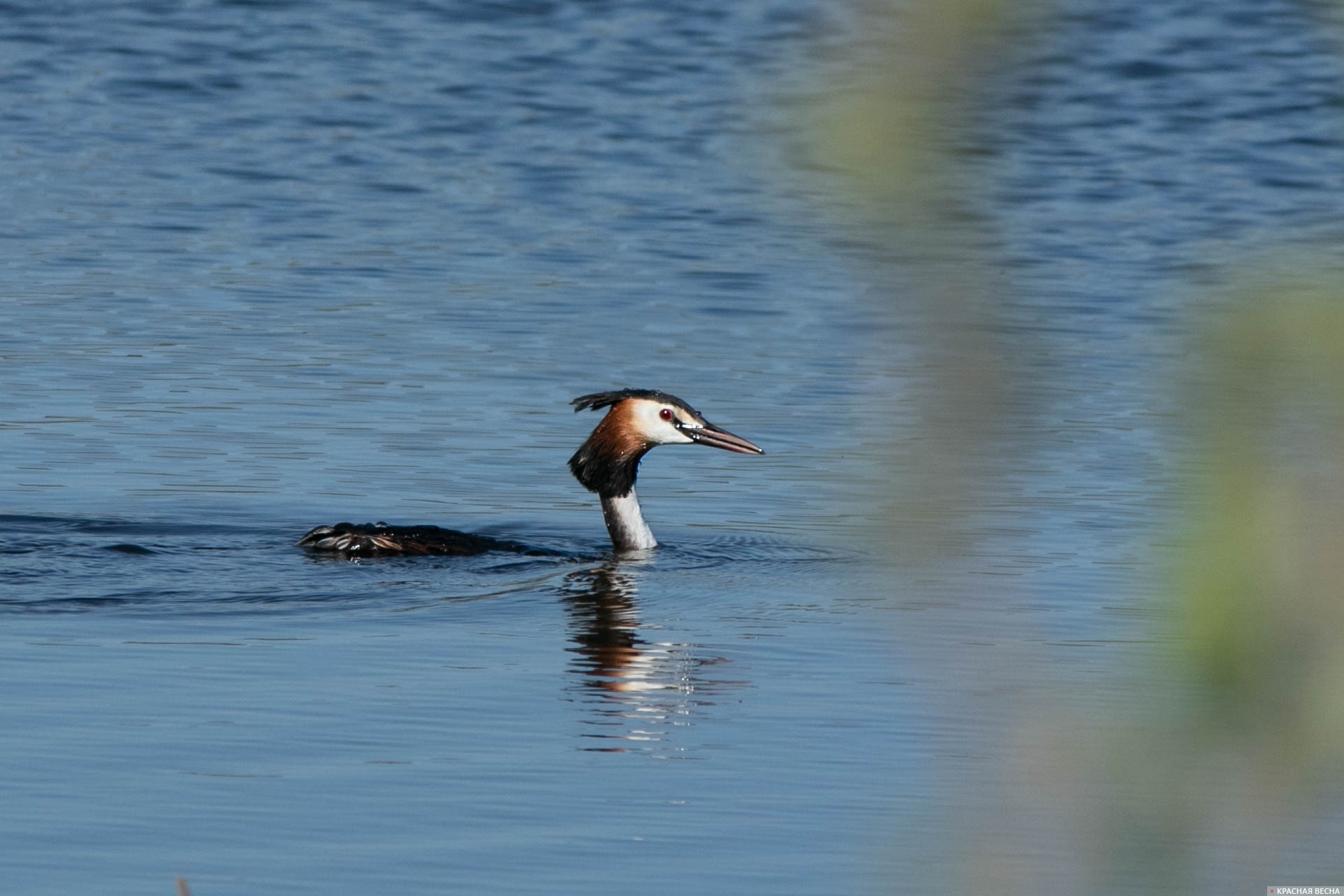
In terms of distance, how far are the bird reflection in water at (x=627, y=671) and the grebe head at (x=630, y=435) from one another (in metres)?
1.06

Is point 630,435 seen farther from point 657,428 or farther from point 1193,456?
point 1193,456

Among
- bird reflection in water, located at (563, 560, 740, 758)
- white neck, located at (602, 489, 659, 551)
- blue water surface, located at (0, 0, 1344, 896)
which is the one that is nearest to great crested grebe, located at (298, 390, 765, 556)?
white neck, located at (602, 489, 659, 551)

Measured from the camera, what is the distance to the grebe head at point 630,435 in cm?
1208

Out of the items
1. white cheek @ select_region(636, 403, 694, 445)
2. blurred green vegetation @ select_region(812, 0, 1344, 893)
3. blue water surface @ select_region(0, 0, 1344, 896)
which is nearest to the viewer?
blurred green vegetation @ select_region(812, 0, 1344, 893)

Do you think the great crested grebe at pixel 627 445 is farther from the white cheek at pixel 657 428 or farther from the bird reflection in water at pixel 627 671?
the bird reflection in water at pixel 627 671

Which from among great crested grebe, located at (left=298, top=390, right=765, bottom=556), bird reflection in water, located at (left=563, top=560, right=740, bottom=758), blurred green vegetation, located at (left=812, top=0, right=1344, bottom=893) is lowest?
bird reflection in water, located at (left=563, top=560, right=740, bottom=758)

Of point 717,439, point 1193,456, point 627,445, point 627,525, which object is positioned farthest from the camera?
point 627,445

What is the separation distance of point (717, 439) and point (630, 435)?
49 centimetres

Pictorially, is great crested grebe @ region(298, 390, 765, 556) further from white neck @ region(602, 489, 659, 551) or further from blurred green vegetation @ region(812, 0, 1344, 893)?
blurred green vegetation @ region(812, 0, 1344, 893)

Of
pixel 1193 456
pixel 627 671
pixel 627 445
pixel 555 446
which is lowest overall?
pixel 627 671

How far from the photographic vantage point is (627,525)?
1179 centimetres

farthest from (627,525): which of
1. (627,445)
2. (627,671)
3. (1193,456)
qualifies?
(1193,456)

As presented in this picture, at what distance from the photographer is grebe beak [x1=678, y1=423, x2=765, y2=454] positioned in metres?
12.0

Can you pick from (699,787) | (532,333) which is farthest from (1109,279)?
(699,787)
